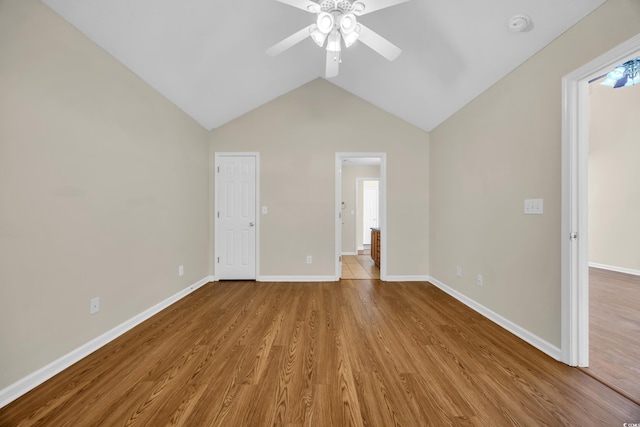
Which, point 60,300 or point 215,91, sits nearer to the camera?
point 60,300

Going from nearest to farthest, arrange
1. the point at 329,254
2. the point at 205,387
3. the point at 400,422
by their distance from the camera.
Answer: the point at 400,422 → the point at 205,387 → the point at 329,254

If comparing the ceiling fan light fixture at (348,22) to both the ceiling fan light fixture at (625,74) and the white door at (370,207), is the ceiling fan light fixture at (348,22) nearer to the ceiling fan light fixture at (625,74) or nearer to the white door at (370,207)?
the ceiling fan light fixture at (625,74)

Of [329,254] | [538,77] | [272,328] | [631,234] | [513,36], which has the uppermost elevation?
[513,36]

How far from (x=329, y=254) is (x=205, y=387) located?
8.40 feet

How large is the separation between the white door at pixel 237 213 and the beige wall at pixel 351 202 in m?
3.22

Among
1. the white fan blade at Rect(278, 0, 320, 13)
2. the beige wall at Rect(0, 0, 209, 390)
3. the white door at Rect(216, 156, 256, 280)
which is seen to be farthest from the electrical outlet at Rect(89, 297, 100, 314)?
the white fan blade at Rect(278, 0, 320, 13)

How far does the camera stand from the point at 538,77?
194 cm

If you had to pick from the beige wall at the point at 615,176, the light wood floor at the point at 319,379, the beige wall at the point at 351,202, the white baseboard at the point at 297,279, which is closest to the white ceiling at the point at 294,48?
the light wood floor at the point at 319,379

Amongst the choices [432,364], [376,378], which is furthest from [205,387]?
[432,364]

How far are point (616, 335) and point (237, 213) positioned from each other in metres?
4.29

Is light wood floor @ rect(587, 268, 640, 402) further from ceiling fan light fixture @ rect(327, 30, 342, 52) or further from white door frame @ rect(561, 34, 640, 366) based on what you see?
ceiling fan light fixture @ rect(327, 30, 342, 52)

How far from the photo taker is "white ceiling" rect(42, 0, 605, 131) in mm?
1789

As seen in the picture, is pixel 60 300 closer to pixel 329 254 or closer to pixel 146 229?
pixel 146 229

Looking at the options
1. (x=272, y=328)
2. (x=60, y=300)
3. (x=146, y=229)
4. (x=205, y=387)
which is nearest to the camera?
(x=205, y=387)
